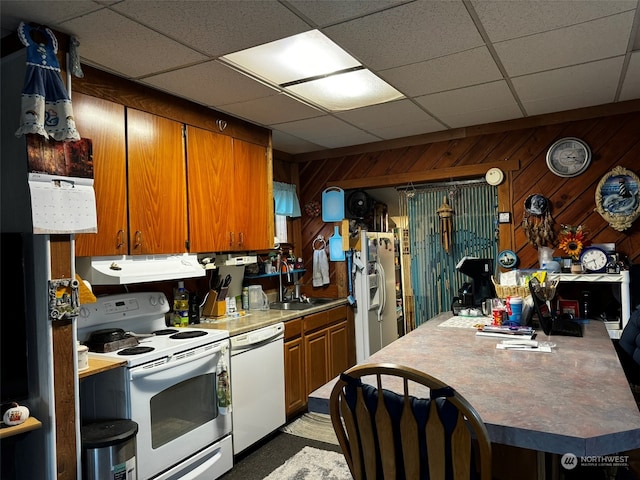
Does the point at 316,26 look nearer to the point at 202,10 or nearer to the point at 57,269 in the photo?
the point at 202,10

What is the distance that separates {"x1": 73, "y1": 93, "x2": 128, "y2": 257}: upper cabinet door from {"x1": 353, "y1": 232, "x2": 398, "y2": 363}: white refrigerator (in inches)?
100.0

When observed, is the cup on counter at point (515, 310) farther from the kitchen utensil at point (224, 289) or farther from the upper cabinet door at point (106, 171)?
the upper cabinet door at point (106, 171)

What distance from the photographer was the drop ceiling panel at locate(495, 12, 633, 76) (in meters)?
2.17

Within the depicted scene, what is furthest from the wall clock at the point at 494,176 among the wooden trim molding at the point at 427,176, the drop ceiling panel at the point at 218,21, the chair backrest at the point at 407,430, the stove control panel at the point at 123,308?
the chair backrest at the point at 407,430

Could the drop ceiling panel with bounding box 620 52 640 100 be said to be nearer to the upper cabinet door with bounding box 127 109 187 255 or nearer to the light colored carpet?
the upper cabinet door with bounding box 127 109 187 255

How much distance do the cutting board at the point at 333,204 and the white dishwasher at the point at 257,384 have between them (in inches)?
62.8

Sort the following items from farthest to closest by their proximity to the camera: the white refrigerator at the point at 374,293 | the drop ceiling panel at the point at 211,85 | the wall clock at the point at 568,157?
the white refrigerator at the point at 374,293 → the wall clock at the point at 568,157 → the drop ceiling panel at the point at 211,85

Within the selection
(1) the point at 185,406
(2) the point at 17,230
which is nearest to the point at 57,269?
(2) the point at 17,230

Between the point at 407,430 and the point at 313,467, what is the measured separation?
70.3 inches

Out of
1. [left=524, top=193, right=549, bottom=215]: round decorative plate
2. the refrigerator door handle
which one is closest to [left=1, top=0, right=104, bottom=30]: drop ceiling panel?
[left=524, top=193, right=549, bottom=215]: round decorative plate

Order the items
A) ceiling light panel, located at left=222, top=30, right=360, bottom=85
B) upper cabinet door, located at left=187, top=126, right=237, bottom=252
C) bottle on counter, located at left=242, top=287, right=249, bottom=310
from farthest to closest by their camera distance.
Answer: bottle on counter, located at left=242, top=287, right=249, bottom=310 < upper cabinet door, located at left=187, top=126, right=237, bottom=252 < ceiling light panel, located at left=222, top=30, right=360, bottom=85

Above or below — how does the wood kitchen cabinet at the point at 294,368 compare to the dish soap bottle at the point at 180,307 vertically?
below

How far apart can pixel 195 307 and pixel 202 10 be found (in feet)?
6.87

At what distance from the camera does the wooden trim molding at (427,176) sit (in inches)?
154
